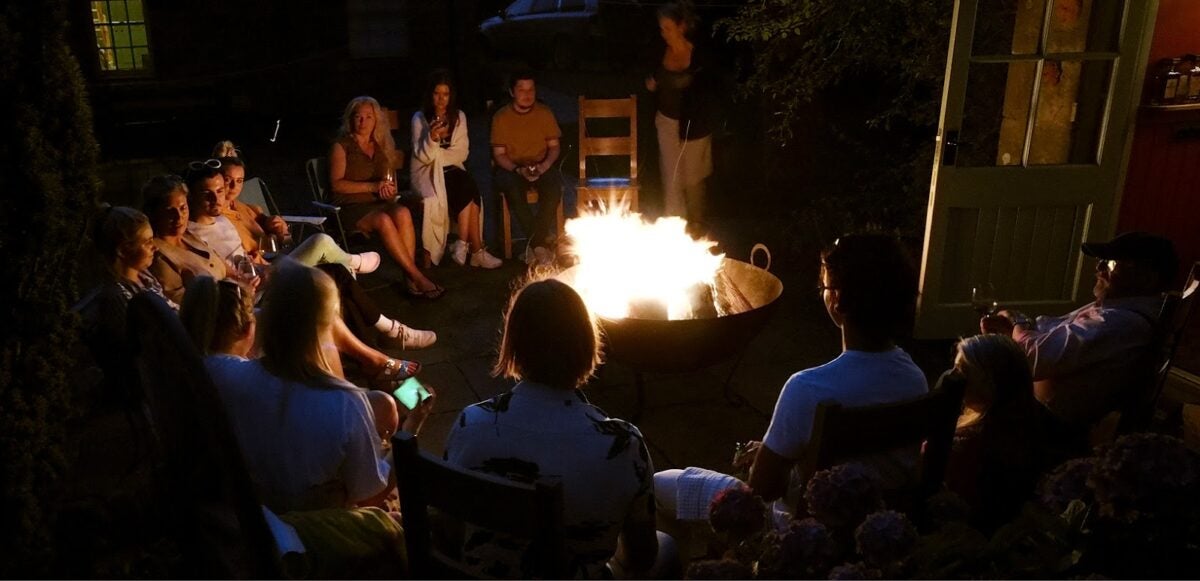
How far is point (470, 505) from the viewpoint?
62.7 inches

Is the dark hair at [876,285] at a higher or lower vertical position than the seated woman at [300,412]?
higher

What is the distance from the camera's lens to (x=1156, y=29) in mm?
4680

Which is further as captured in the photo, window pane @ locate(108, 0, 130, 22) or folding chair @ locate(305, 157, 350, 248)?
window pane @ locate(108, 0, 130, 22)

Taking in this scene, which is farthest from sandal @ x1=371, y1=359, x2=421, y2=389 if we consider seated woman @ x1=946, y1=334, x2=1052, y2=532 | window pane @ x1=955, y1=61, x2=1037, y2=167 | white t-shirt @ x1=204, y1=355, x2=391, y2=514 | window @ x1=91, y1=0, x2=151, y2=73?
window @ x1=91, y1=0, x2=151, y2=73

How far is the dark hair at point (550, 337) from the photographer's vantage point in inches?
79.0

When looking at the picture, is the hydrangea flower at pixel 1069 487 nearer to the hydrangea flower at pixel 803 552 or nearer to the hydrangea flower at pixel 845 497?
the hydrangea flower at pixel 845 497

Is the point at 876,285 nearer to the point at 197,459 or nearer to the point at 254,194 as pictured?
the point at 197,459

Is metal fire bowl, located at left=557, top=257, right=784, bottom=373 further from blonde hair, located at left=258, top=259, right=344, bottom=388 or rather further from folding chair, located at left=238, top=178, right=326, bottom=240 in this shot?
folding chair, located at left=238, top=178, right=326, bottom=240

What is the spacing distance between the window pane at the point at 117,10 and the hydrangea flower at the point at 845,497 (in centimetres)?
1219

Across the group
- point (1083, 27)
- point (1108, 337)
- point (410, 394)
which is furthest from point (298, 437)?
point (1083, 27)

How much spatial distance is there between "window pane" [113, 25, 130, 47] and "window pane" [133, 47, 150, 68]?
14cm

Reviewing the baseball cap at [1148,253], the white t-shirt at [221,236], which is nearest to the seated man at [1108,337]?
the baseball cap at [1148,253]

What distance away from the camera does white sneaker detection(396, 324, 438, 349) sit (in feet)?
15.4

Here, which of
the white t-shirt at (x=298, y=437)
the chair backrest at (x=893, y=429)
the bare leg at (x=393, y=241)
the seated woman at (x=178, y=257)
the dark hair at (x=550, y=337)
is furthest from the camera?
the bare leg at (x=393, y=241)
